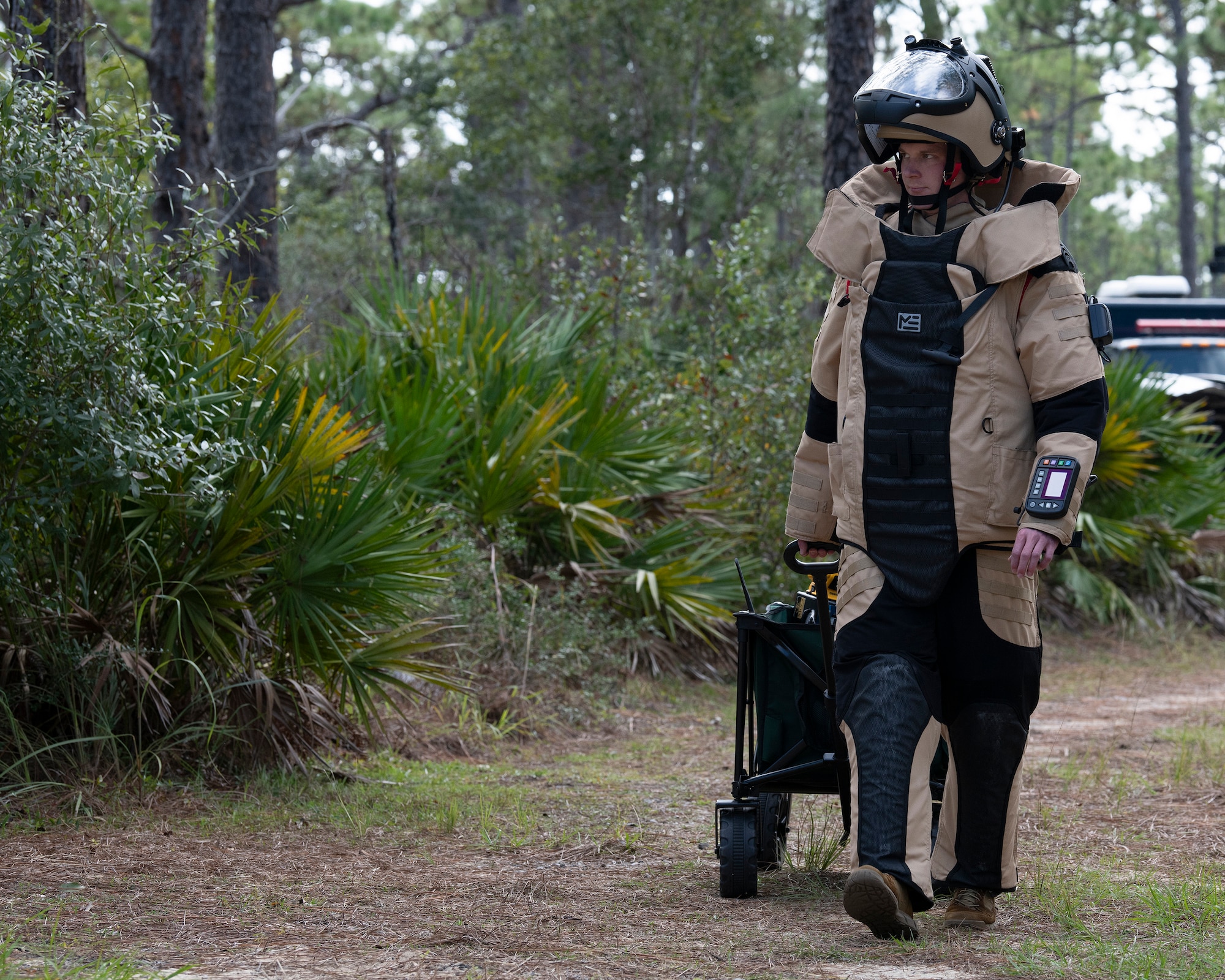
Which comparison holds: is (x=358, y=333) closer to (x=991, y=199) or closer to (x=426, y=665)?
(x=426, y=665)

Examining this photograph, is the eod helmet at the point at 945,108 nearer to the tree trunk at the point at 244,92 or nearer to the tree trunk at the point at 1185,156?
the tree trunk at the point at 244,92

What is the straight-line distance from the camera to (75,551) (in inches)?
210

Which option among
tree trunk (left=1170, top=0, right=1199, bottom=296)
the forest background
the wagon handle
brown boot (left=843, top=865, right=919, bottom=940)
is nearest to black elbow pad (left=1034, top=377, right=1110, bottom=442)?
the wagon handle

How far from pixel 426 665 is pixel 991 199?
3.03 m

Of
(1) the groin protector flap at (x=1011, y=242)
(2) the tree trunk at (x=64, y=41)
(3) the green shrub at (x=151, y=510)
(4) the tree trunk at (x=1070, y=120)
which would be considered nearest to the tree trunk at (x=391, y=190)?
(2) the tree trunk at (x=64, y=41)

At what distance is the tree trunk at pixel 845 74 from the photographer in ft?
34.7

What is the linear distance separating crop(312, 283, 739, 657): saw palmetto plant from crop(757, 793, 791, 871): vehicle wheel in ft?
10.7

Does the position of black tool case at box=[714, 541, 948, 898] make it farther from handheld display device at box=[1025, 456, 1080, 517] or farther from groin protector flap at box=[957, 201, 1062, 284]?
groin protector flap at box=[957, 201, 1062, 284]

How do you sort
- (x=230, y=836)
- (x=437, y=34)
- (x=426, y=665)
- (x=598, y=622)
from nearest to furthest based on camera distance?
(x=230, y=836)
(x=426, y=665)
(x=598, y=622)
(x=437, y=34)

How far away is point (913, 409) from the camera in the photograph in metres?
3.48

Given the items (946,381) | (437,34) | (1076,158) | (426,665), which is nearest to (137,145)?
(426,665)

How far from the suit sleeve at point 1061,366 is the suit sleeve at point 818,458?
0.52 metres

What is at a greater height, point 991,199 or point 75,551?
point 991,199

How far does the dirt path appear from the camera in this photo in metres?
3.26
